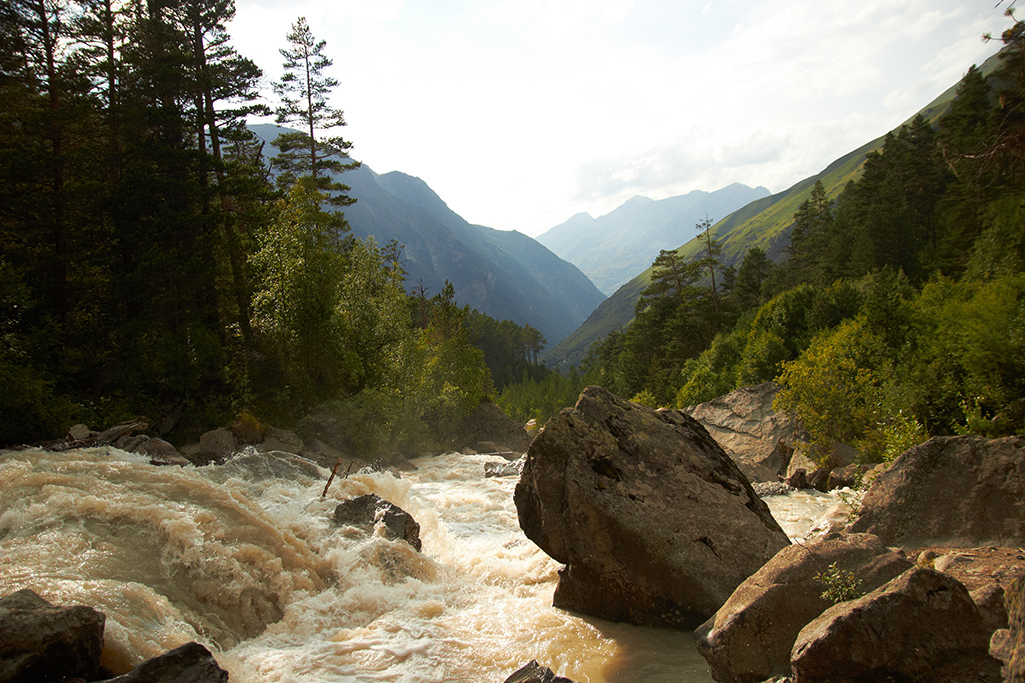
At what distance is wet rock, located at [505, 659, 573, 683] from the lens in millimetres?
5919

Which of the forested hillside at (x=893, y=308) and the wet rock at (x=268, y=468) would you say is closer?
the wet rock at (x=268, y=468)

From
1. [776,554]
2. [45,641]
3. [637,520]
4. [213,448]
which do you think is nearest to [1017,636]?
[776,554]

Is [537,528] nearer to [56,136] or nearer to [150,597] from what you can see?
[150,597]

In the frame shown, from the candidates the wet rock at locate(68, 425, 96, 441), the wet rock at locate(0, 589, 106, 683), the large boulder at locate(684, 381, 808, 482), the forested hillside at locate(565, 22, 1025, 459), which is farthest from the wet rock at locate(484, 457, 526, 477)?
the wet rock at locate(0, 589, 106, 683)

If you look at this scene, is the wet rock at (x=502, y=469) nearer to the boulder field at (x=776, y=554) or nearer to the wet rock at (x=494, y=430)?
the wet rock at (x=494, y=430)

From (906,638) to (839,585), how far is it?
47.9 inches

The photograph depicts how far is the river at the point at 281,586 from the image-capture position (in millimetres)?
7746

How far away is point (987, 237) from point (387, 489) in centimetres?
4460

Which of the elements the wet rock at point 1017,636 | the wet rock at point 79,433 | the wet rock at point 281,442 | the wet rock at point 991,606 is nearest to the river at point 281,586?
the wet rock at point 991,606

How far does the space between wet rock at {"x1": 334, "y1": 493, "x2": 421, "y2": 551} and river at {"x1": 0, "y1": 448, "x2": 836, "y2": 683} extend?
39 centimetres

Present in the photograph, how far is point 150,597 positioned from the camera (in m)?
8.20

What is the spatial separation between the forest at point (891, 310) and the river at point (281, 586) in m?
9.51

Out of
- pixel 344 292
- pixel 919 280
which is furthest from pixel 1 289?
pixel 919 280

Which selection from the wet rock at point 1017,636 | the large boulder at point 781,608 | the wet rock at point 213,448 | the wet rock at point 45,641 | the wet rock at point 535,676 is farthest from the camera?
the wet rock at point 213,448
